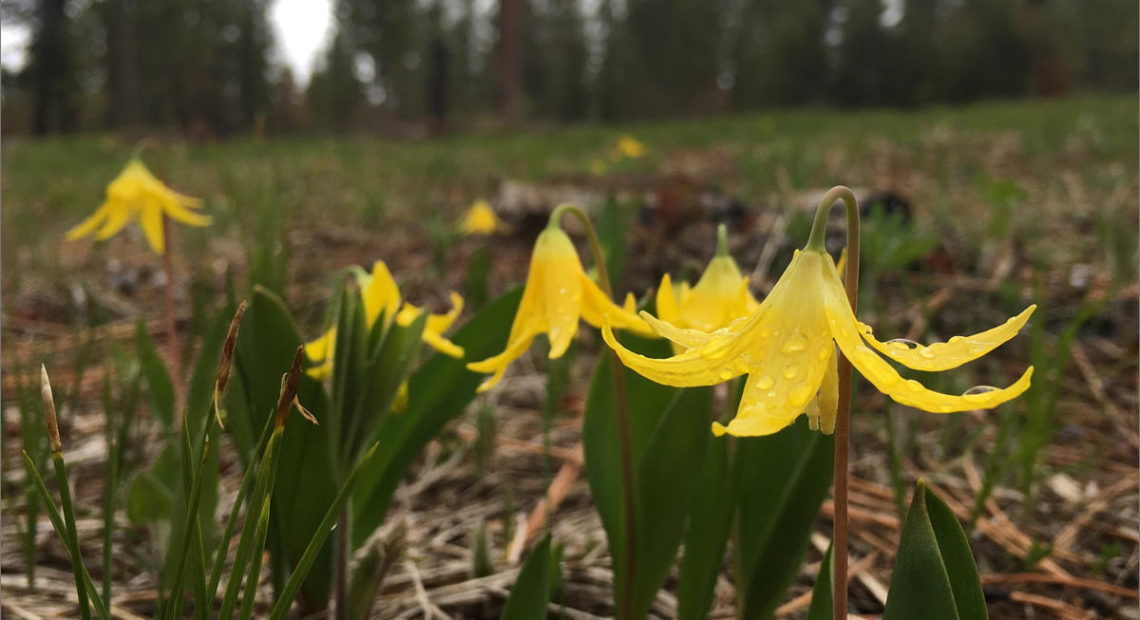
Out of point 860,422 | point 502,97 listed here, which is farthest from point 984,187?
point 502,97

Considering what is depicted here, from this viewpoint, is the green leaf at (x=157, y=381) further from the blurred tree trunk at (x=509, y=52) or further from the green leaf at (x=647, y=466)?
the blurred tree trunk at (x=509, y=52)

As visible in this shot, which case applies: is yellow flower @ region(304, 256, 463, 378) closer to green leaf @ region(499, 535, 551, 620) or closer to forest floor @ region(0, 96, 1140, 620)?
forest floor @ region(0, 96, 1140, 620)

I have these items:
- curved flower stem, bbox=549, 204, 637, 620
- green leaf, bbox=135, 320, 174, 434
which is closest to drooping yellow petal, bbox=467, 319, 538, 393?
curved flower stem, bbox=549, 204, 637, 620

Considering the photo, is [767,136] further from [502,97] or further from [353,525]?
[502,97]

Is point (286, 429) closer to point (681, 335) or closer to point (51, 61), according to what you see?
point (681, 335)

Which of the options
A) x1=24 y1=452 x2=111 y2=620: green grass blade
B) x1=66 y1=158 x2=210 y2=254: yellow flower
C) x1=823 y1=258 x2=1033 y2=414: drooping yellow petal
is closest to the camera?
x1=823 y1=258 x2=1033 y2=414: drooping yellow petal
